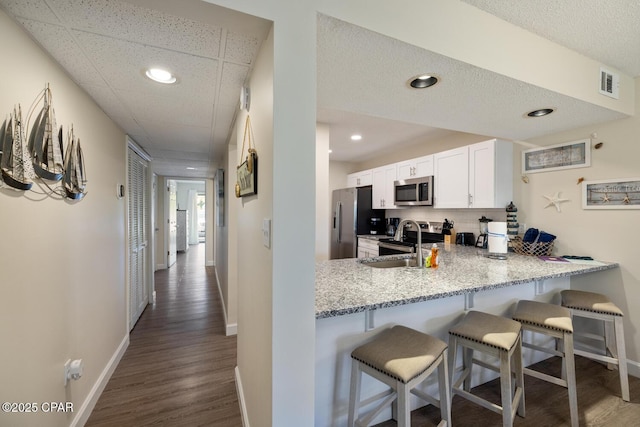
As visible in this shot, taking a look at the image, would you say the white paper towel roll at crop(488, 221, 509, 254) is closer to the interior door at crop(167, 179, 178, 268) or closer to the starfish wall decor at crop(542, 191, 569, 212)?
the starfish wall decor at crop(542, 191, 569, 212)

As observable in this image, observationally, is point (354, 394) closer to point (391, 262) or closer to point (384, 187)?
point (391, 262)

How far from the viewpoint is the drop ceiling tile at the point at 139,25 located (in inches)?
40.7

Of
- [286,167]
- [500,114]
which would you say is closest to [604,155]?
[500,114]

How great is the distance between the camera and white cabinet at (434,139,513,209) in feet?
9.45

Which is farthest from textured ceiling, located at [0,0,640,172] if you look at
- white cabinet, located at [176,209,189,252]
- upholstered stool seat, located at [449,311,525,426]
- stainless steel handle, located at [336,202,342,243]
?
white cabinet, located at [176,209,189,252]

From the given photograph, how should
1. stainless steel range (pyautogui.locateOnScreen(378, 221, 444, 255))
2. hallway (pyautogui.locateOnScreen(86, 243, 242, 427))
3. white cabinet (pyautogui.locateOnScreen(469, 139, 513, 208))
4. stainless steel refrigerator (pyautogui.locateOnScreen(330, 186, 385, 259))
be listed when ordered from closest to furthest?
hallway (pyautogui.locateOnScreen(86, 243, 242, 427))
white cabinet (pyautogui.locateOnScreen(469, 139, 513, 208))
stainless steel range (pyautogui.locateOnScreen(378, 221, 444, 255))
stainless steel refrigerator (pyautogui.locateOnScreen(330, 186, 385, 259))

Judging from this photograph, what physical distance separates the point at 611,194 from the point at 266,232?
300 centimetres

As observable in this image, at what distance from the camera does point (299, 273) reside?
104 cm

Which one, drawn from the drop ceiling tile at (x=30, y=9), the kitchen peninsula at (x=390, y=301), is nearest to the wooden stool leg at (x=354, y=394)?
the kitchen peninsula at (x=390, y=301)

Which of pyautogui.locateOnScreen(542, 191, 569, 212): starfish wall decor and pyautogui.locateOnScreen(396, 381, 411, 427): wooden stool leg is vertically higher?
pyautogui.locateOnScreen(542, 191, 569, 212): starfish wall decor

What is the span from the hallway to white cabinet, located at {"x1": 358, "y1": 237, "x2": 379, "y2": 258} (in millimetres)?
2279

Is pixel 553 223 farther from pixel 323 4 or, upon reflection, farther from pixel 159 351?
pixel 159 351

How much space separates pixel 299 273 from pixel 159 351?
247 centimetres

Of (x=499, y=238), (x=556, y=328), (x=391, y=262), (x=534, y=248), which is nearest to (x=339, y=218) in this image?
(x=391, y=262)
